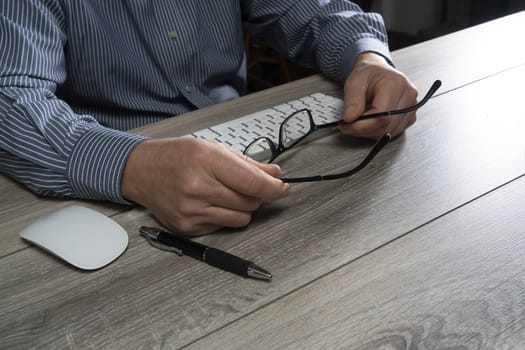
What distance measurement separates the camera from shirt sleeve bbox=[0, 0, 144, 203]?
2.12ft

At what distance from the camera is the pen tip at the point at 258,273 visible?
1.64 ft

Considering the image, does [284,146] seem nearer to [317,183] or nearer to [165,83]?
[317,183]

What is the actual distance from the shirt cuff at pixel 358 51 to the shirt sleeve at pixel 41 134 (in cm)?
43

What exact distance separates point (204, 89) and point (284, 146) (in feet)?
1.36

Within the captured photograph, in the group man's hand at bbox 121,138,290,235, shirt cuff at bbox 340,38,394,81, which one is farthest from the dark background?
man's hand at bbox 121,138,290,235

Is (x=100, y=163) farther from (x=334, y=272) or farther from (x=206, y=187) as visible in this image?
(x=334, y=272)

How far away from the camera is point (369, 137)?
0.77m

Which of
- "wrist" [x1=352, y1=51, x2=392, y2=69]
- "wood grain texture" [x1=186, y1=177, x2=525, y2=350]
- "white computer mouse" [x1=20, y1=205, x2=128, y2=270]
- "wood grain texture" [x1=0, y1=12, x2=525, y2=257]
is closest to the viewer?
"wood grain texture" [x1=186, y1=177, x2=525, y2=350]

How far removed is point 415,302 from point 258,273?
146 millimetres

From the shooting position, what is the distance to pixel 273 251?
543 millimetres

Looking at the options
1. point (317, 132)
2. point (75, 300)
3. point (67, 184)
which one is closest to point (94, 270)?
point (75, 300)

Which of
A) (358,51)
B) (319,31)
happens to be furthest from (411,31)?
(358,51)

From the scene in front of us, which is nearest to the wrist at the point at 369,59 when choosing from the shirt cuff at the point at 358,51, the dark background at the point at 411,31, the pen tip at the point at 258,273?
the shirt cuff at the point at 358,51

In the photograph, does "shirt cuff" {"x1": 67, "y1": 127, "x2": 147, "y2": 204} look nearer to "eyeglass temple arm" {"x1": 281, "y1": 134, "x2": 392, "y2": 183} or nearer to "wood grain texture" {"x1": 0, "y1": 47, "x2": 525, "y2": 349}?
"wood grain texture" {"x1": 0, "y1": 47, "x2": 525, "y2": 349}
